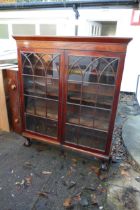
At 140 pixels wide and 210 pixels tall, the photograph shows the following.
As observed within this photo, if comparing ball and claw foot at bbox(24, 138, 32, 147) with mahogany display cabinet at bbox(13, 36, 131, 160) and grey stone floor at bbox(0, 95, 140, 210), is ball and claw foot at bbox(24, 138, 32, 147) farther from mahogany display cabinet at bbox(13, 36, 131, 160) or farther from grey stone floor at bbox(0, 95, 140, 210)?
mahogany display cabinet at bbox(13, 36, 131, 160)

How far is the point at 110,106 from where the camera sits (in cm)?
179

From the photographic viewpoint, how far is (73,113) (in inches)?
80.2

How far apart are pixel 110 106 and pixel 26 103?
1120mm

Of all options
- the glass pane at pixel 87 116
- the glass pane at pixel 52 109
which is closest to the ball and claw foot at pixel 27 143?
the glass pane at pixel 52 109

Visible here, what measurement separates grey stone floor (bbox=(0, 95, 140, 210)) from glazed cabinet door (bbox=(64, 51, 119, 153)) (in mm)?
299

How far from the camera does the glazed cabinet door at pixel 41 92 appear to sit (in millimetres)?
1943

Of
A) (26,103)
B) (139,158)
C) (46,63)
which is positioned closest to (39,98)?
(26,103)

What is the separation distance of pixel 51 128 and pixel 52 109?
0.26 meters

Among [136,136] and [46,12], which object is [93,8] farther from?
[136,136]

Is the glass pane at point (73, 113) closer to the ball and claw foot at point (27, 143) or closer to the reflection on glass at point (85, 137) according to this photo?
the reflection on glass at point (85, 137)

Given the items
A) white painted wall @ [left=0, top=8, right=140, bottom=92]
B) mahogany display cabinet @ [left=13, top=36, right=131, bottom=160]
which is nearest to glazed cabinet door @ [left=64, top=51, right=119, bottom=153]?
mahogany display cabinet @ [left=13, top=36, right=131, bottom=160]

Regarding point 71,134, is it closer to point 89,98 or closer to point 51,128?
point 51,128

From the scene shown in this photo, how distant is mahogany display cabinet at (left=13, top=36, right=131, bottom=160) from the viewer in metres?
1.66

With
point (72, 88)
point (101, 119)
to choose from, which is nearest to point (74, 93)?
point (72, 88)
